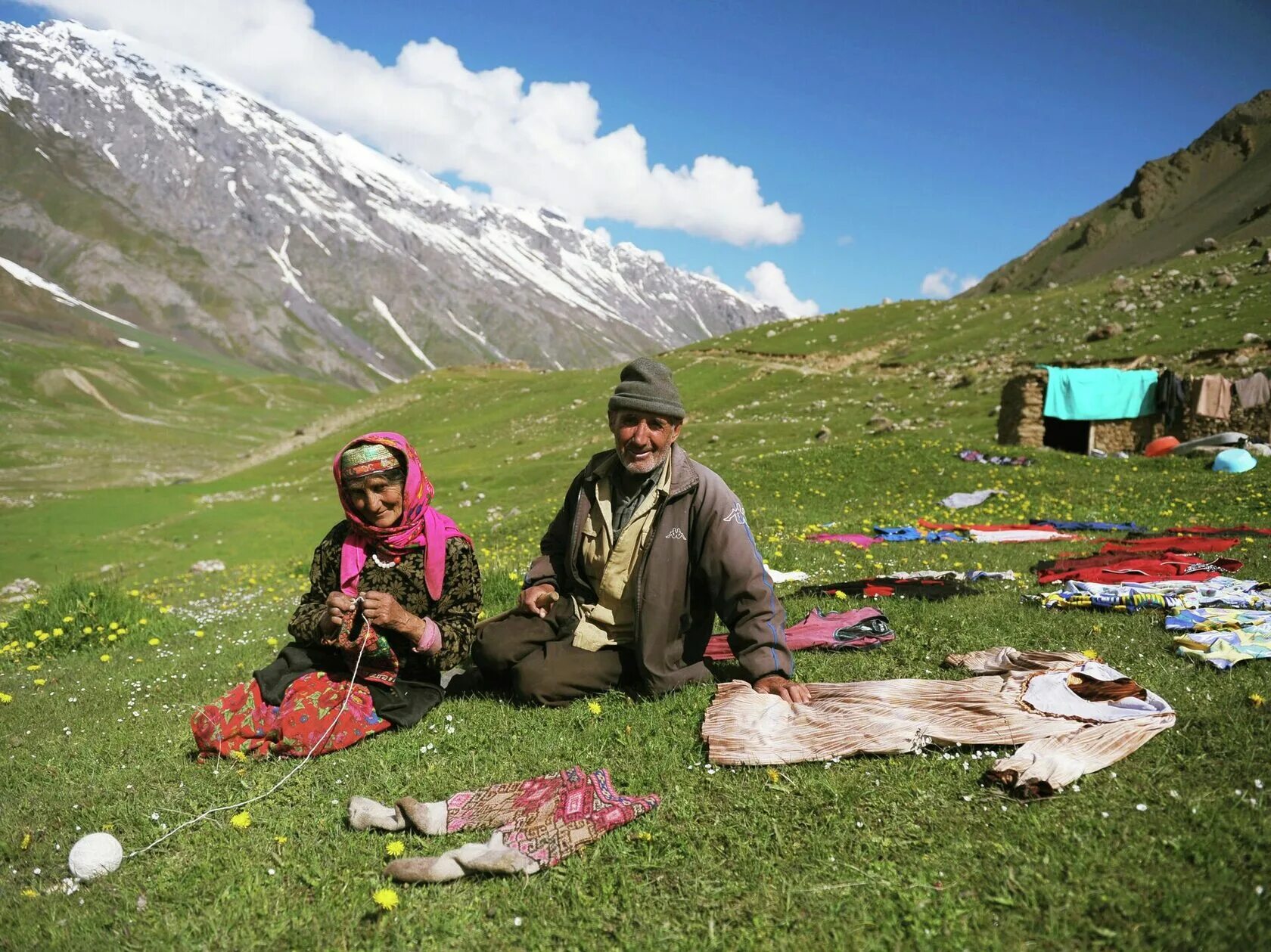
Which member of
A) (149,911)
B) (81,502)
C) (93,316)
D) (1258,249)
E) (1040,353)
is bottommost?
(81,502)

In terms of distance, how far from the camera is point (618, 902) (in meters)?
3.15

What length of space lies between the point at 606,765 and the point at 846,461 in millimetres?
15370

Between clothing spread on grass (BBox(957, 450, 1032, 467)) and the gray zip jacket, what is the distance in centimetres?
1438

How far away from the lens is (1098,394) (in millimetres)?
20234

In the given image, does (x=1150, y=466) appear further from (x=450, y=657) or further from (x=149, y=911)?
(x=149, y=911)

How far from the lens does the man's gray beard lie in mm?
4848

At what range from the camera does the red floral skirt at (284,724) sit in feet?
15.4

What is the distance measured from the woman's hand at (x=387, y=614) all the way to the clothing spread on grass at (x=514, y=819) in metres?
1.05

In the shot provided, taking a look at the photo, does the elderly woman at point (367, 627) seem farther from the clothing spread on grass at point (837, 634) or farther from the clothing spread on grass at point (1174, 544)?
the clothing spread on grass at point (1174, 544)

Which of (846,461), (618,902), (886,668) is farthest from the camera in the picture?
(846,461)

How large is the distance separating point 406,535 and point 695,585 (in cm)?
197

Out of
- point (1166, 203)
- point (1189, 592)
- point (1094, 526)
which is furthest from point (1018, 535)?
point (1166, 203)

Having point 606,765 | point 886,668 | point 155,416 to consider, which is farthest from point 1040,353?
point 155,416

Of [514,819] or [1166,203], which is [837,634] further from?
[1166,203]
